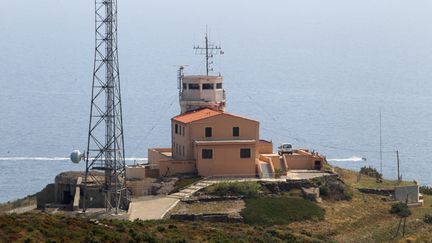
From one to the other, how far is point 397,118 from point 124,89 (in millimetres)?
40320

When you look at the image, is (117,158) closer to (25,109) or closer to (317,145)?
(317,145)

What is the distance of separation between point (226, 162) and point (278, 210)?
495cm

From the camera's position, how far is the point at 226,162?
5634 cm

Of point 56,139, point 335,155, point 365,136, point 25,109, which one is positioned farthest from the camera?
point 25,109

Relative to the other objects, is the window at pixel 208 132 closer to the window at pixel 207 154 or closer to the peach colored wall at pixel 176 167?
the window at pixel 207 154

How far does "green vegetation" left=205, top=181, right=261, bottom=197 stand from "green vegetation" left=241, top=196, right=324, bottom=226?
0.43 metres

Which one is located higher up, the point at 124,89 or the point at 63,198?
the point at 124,89

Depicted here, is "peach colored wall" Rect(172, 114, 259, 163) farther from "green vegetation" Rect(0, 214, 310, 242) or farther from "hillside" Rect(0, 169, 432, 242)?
"green vegetation" Rect(0, 214, 310, 242)

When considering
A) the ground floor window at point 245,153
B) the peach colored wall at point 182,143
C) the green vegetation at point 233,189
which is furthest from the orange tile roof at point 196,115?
the green vegetation at point 233,189

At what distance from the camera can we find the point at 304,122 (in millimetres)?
122500

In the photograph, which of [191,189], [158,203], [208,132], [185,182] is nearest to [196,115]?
[208,132]

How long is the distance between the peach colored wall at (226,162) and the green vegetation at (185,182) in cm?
57

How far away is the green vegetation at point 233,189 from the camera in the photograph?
53.3 meters

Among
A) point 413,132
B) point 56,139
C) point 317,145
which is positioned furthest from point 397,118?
point 56,139
